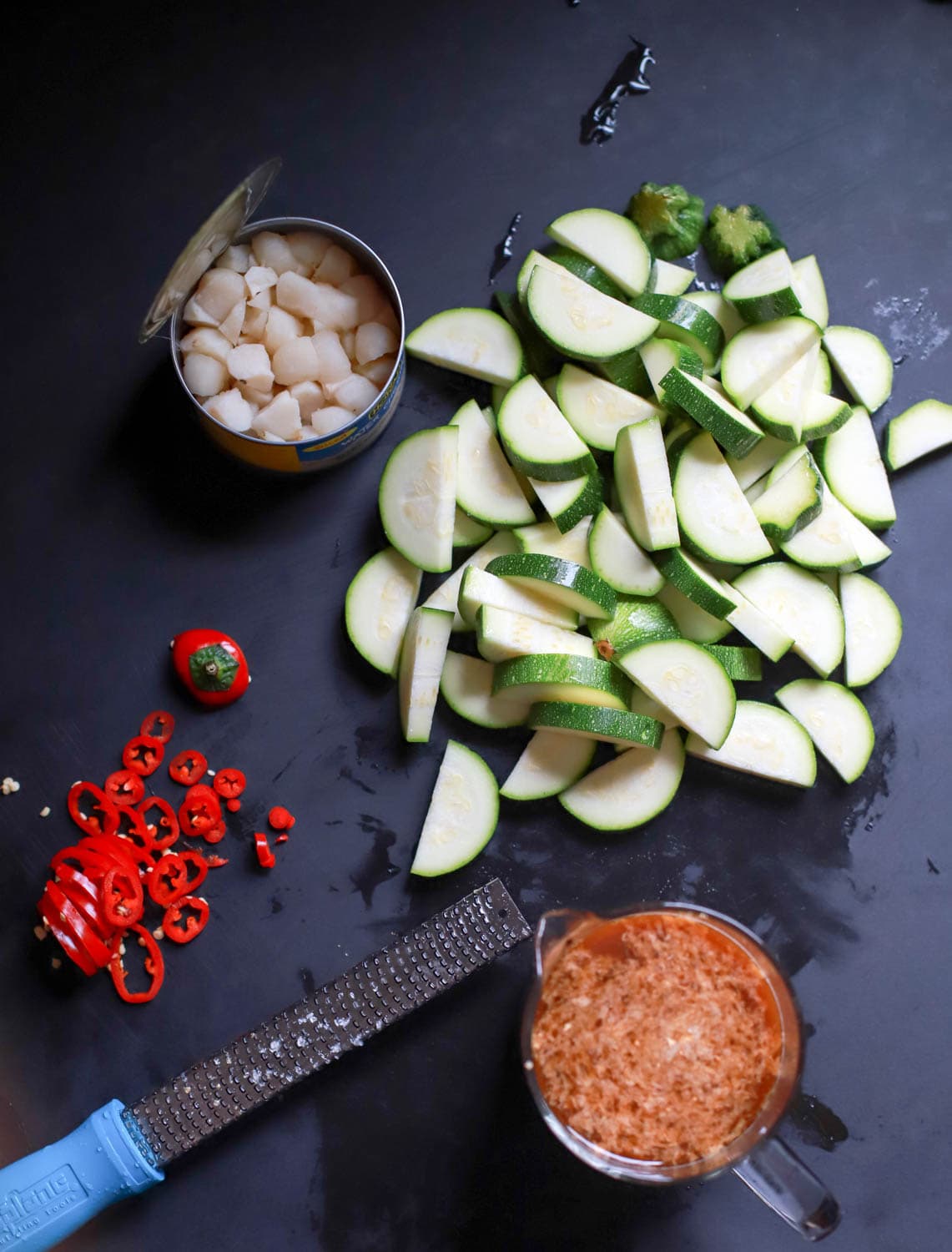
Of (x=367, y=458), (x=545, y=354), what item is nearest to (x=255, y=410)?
(x=367, y=458)

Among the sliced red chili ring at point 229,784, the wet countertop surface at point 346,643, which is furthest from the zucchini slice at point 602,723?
the sliced red chili ring at point 229,784

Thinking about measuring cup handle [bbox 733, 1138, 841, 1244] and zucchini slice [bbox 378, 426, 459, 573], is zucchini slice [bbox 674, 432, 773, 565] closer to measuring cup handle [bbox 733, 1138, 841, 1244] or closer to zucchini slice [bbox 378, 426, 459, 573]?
zucchini slice [bbox 378, 426, 459, 573]

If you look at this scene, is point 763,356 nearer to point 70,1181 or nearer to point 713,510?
point 713,510

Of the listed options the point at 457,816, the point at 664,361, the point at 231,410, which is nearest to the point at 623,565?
the point at 664,361

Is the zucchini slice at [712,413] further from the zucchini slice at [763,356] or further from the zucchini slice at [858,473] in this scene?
the zucchini slice at [858,473]

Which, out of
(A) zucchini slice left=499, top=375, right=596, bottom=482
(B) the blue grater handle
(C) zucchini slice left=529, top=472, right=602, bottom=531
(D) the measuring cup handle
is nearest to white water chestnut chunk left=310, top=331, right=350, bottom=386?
(A) zucchini slice left=499, top=375, right=596, bottom=482
